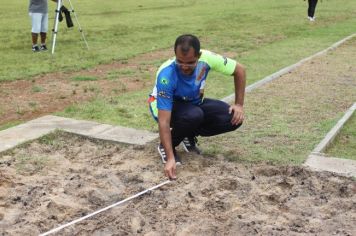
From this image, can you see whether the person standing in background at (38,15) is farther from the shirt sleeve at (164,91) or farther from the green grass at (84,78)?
the shirt sleeve at (164,91)

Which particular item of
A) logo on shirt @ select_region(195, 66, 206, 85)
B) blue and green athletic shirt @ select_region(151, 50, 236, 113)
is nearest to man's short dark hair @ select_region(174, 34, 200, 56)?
blue and green athletic shirt @ select_region(151, 50, 236, 113)

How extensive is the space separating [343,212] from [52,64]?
23.0 feet

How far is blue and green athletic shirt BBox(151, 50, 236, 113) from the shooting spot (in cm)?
427

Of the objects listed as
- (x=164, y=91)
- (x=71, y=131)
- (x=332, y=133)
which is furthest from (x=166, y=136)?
(x=332, y=133)

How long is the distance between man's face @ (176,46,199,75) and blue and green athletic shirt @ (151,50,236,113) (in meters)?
0.10

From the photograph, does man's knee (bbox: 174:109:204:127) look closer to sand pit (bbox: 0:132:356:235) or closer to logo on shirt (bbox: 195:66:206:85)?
logo on shirt (bbox: 195:66:206:85)

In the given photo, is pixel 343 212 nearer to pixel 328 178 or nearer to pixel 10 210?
pixel 328 178

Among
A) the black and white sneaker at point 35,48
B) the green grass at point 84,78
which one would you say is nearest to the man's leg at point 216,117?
the green grass at point 84,78

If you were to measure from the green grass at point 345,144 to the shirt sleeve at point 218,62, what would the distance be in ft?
4.35

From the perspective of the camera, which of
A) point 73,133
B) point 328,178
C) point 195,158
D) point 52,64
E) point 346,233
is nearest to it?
point 346,233

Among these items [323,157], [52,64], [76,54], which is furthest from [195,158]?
[76,54]

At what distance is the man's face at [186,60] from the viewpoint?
160 inches

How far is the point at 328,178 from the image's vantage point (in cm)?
438

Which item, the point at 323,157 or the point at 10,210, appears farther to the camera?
the point at 323,157
